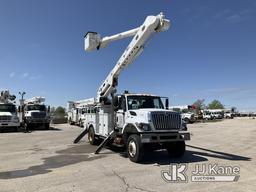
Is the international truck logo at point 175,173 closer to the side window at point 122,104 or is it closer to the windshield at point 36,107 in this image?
the side window at point 122,104

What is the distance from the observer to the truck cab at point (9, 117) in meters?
25.8

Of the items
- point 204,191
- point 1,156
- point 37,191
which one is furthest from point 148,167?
point 1,156

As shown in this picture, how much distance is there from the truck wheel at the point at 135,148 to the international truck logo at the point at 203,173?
3.80ft

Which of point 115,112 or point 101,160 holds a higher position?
point 115,112

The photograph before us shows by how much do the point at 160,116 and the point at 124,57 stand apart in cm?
356

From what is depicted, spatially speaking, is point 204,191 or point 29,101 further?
point 29,101

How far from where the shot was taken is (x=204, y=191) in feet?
21.6

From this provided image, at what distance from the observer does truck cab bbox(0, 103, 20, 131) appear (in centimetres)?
2577

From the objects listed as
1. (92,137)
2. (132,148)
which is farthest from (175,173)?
(92,137)

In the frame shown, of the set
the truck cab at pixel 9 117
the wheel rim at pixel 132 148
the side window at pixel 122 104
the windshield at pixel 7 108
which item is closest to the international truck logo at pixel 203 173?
the wheel rim at pixel 132 148

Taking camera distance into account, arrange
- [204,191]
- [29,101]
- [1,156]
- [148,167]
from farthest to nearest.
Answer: [29,101] → [1,156] → [148,167] → [204,191]

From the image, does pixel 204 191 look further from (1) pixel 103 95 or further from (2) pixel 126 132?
(1) pixel 103 95

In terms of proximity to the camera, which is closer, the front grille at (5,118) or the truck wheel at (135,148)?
the truck wheel at (135,148)

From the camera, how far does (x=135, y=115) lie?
10.9m
